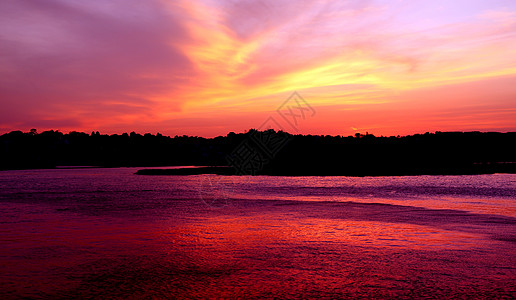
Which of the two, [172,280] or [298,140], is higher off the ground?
[298,140]

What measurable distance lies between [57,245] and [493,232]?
17.9m

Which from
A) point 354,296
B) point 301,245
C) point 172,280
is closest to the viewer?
point 354,296

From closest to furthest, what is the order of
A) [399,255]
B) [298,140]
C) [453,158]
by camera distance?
[399,255] → [453,158] → [298,140]

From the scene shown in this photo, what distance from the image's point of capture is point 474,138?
483 feet

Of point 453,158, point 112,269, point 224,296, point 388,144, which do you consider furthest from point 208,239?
point 388,144

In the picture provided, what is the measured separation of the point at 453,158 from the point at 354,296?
125698 millimetres

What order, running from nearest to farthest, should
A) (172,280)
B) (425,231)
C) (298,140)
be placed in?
(172,280) → (425,231) → (298,140)

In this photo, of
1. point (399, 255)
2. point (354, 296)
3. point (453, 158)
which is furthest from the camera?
point (453, 158)

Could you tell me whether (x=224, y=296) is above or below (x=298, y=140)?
below

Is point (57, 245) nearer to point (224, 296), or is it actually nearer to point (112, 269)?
point (112, 269)

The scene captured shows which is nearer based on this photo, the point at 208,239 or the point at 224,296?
the point at 224,296

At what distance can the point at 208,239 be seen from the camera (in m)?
17.1

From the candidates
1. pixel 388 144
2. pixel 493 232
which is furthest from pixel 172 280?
pixel 388 144

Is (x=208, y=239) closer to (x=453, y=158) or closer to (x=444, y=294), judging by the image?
(x=444, y=294)
